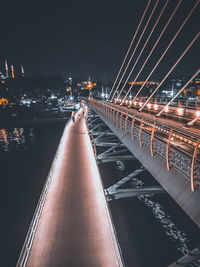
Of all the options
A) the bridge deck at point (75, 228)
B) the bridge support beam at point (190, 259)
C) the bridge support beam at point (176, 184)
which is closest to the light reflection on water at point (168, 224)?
the bridge support beam at point (190, 259)

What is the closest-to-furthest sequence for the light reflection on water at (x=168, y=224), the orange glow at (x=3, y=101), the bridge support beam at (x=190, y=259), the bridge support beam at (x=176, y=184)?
the bridge support beam at (x=176, y=184) → the bridge support beam at (x=190, y=259) → the light reflection on water at (x=168, y=224) → the orange glow at (x=3, y=101)

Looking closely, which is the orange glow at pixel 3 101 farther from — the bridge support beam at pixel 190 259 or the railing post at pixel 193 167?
the railing post at pixel 193 167

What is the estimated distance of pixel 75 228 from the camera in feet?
23.0

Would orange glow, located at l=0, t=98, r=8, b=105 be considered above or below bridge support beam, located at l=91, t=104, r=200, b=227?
below

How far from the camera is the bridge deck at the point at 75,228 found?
5.84 m

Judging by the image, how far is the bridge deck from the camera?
584 centimetres

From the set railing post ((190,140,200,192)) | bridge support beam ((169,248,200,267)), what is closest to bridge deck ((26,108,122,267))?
bridge support beam ((169,248,200,267))

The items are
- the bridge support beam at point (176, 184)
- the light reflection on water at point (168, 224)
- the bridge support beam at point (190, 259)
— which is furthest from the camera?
the light reflection on water at point (168, 224)

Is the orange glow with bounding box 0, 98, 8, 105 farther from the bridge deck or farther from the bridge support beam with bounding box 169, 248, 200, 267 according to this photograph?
the bridge support beam with bounding box 169, 248, 200, 267

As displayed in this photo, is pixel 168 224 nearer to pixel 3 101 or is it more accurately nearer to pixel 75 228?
pixel 75 228

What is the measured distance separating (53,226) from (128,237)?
619cm

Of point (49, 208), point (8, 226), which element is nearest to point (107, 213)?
point (49, 208)

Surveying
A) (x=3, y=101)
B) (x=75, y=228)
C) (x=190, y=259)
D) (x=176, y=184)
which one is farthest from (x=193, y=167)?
(x=3, y=101)

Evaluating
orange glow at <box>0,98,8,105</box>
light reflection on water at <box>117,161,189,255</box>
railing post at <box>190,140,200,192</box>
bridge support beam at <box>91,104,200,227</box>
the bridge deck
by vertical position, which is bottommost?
light reflection on water at <box>117,161,189,255</box>
